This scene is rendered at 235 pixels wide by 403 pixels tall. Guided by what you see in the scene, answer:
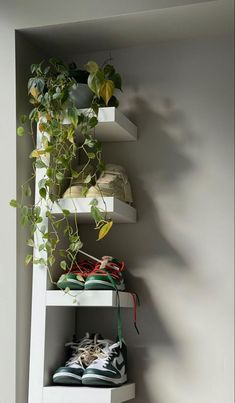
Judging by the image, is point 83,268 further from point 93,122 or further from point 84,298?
point 93,122

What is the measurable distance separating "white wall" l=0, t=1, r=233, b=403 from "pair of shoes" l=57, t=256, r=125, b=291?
165mm

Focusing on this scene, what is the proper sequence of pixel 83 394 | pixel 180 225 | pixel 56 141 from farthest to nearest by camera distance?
pixel 180 225 < pixel 56 141 < pixel 83 394

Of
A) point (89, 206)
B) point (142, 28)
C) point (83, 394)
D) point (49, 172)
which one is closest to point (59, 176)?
point (49, 172)

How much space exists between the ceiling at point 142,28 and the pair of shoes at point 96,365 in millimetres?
1088

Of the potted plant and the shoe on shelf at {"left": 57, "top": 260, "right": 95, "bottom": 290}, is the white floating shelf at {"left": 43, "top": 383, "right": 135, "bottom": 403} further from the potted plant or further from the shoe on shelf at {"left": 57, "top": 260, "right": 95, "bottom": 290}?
the potted plant

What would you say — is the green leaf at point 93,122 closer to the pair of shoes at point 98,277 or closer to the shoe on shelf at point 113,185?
the shoe on shelf at point 113,185

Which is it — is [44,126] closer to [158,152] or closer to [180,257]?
[158,152]

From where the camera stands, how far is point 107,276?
2.50 metres

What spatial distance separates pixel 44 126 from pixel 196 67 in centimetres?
62

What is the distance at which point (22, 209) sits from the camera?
252 centimetres

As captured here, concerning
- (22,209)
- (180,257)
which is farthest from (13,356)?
(180,257)

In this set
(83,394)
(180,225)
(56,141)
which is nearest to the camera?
(83,394)

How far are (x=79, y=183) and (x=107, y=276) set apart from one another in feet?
1.19

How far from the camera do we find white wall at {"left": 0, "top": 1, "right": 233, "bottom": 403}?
259cm
